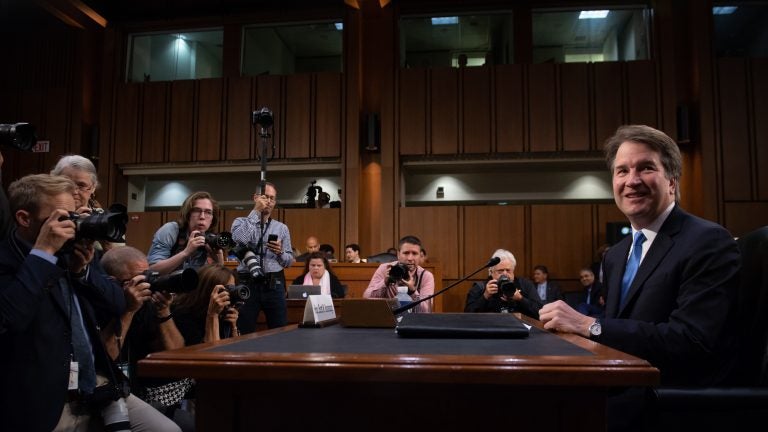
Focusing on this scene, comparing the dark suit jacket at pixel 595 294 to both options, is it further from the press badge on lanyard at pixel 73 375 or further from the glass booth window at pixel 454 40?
the press badge on lanyard at pixel 73 375

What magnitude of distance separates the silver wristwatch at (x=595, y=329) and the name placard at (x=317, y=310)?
72 cm

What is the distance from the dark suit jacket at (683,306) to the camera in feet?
4.14

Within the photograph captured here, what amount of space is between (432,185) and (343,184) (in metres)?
1.67

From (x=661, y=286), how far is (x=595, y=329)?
283 mm

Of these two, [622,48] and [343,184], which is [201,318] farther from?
[622,48]

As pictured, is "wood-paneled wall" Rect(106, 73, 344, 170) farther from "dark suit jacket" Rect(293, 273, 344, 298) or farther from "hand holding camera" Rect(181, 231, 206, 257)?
"hand holding camera" Rect(181, 231, 206, 257)

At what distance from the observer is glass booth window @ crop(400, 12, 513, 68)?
8.43 m

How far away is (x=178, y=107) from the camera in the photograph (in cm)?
863

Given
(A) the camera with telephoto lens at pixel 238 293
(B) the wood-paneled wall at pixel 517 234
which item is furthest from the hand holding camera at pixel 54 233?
(B) the wood-paneled wall at pixel 517 234

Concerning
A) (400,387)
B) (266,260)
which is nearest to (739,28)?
(266,260)

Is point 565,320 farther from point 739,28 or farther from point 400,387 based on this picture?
point 739,28

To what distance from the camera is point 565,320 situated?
1297 millimetres

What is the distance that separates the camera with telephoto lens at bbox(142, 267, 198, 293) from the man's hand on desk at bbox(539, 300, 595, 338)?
1097 millimetres

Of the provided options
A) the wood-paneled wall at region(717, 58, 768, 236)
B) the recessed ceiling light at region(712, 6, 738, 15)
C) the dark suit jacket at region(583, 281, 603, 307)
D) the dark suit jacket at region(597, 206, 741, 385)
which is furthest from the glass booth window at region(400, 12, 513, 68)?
the dark suit jacket at region(597, 206, 741, 385)
